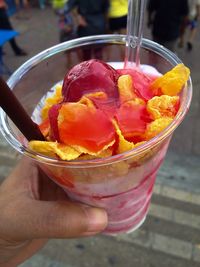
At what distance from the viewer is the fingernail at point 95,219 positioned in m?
1.25

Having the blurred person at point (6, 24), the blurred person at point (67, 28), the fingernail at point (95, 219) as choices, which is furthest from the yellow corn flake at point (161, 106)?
the blurred person at point (6, 24)

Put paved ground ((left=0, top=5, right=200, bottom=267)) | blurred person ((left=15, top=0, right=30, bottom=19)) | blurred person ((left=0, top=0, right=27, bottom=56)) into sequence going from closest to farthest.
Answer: paved ground ((left=0, top=5, right=200, bottom=267)) → blurred person ((left=0, top=0, right=27, bottom=56)) → blurred person ((left=15, top=0, right=30, bottom=19))

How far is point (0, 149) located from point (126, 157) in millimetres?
2451

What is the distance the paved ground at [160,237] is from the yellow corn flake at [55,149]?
3.98 ft

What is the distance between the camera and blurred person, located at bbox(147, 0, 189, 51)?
3.42 metres

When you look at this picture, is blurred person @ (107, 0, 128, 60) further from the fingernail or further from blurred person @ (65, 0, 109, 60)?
the fingernail

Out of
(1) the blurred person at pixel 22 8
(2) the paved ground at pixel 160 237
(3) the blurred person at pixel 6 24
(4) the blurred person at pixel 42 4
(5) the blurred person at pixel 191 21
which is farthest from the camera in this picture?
(4) the blurred person at pixel 42 4

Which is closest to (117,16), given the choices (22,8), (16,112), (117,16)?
(117,16)

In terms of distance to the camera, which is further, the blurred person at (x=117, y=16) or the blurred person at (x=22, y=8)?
the blurred person at (x=22, y=8)

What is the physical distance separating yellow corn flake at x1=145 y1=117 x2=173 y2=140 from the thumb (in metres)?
0.40

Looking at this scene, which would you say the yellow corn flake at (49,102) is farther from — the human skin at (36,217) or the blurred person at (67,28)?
the blurred person at (67,28)

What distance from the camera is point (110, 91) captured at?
3.60 ft

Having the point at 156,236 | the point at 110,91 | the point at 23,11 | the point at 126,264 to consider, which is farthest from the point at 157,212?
the point at 23,11

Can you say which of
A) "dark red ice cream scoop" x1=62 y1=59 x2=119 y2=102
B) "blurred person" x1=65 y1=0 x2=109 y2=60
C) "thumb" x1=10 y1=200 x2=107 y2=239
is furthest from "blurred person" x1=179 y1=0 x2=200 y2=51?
"thumb" x1=10 y1=200 x2=107 y2=239
